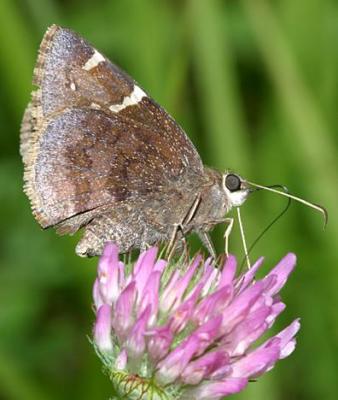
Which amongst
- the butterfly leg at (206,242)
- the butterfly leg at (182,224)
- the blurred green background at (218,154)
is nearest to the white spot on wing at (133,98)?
the butterfly leg at (182,224)

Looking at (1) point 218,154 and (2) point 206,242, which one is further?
(1) point 218,154

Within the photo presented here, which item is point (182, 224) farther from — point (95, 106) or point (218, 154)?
point (218, 154)

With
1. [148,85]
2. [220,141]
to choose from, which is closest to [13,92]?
[148,85]

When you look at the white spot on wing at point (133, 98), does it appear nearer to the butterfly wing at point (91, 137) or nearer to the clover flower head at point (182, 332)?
the butterfly wing at point (91, 137)

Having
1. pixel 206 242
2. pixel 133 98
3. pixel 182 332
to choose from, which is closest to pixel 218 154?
pixel 133 98

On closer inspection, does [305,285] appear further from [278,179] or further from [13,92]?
[13,92]
